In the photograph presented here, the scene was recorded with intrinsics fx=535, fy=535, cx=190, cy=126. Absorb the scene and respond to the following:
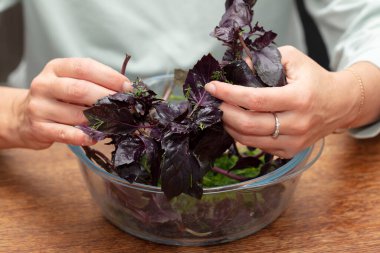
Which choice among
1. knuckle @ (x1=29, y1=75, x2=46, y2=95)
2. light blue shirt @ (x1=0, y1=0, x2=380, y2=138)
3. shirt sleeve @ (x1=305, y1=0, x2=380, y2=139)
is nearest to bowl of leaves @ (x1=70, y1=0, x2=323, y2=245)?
knuckle @ (x1=29, y1=75, x2=46, y2=95)

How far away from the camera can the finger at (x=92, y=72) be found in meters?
0.76

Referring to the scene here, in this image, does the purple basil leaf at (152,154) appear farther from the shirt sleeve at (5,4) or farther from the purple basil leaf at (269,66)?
the shirt sleeve at (5,4)

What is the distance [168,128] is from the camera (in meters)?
0.67

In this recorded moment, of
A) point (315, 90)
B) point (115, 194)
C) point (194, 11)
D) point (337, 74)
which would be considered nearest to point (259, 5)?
point (194, 11)

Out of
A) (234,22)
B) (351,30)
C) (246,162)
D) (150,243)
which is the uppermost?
(234,22)

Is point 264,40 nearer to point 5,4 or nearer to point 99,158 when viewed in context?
point 99,158

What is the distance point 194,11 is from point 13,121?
0.59 m

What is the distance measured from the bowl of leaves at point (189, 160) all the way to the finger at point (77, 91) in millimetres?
62

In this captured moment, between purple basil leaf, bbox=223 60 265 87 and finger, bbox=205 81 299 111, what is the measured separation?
2 centimetres

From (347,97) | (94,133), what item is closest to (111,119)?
(94,133)

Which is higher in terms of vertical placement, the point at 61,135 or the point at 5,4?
the point at 5,4

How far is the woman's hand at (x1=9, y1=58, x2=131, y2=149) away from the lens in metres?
0.76

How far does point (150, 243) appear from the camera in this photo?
31.9 inches

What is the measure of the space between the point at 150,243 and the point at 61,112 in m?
0.24
